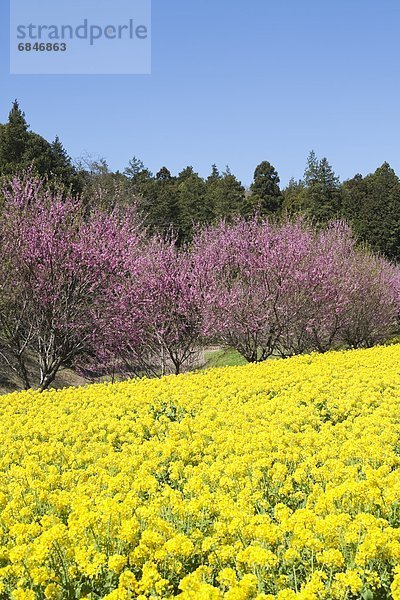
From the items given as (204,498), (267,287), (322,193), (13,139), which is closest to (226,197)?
(322,193)

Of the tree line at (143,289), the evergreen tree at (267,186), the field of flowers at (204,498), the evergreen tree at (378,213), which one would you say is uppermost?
the evergreen tree at (267,186)

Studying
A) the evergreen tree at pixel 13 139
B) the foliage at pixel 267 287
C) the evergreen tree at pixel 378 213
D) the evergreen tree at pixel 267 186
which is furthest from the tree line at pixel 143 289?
the evergreen tree at pixel 267 186

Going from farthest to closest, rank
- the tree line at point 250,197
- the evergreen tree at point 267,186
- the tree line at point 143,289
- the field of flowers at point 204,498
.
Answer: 1. the evergreen tree at point 267,186
2. the tree line at point 250,197
3. the tree line at point 143,289
4. the field of flowers at point 204,498

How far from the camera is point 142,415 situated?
6684 mm

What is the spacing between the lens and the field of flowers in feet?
9.91

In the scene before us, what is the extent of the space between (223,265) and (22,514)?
11.8 m

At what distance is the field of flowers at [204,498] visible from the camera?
3.02 metres

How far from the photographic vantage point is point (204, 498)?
12.5 ft

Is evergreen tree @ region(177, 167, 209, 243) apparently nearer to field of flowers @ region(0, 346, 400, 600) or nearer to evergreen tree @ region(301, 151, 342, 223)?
evergreen tree @ region(301, 151, 342, 223)

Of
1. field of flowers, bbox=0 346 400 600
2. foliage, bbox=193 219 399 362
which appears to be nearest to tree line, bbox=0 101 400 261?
foliage, bbox=193 219 399 362

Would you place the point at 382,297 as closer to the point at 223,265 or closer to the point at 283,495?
the point at 223,265

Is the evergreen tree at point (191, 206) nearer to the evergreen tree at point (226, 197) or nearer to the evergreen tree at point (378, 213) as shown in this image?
the evergreen tree at point (226, 197)

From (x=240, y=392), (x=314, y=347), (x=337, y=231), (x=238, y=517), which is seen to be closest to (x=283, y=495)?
(x=238, y=517)

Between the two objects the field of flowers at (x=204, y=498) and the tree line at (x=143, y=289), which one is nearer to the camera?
the field of flowers at (x=204, y=498)
